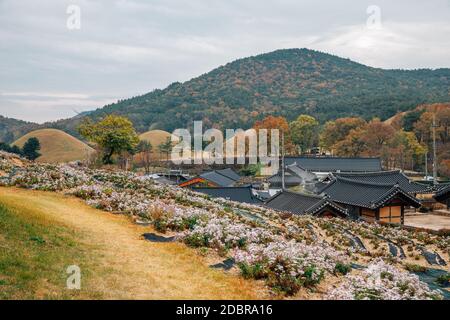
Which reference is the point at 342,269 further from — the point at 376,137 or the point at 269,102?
the point at 269,102

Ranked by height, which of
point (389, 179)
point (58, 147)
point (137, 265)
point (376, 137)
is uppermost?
point (376, 137)

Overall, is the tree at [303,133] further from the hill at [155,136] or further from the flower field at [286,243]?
the flower field at [286,243]

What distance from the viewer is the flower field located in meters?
9.27

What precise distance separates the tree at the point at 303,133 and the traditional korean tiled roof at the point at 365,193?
58.8 metres

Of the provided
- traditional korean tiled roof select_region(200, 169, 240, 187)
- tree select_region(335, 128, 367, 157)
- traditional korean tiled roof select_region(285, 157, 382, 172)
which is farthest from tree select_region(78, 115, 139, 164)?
tree select_region(335, 128, 367, 157)

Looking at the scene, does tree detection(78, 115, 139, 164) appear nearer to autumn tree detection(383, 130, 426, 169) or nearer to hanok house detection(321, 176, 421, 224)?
hanok house detection(321, 176, 421, 224)

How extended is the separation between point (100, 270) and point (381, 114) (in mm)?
126939

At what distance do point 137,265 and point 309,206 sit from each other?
2054 centimetres

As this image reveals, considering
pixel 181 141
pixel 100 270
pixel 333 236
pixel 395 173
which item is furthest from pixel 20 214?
pixel 181 141

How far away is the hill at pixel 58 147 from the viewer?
9851 centimetres

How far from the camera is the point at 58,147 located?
10694cm

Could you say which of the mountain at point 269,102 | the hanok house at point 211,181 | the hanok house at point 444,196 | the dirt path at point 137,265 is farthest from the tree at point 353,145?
the dirt path at point 137,265

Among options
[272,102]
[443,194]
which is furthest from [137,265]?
[272,102]

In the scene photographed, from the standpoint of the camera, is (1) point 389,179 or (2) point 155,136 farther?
(2) point 155,136
